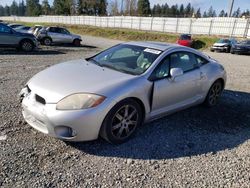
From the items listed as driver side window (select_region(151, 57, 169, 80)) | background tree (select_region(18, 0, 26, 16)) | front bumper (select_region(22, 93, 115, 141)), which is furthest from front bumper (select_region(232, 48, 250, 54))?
background tree (select_region(18, 0, 26, 16))

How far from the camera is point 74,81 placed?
3658 millimetres

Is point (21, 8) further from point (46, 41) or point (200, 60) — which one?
point (200, 60)

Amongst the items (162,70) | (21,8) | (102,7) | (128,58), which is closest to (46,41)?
(128,58)

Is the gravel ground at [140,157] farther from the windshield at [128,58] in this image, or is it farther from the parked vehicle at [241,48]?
the parked vehicle at [241,48]

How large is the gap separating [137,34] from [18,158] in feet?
115

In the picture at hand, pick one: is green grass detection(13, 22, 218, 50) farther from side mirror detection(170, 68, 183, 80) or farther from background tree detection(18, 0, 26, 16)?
background tree detection(18, 0, 26, 16)

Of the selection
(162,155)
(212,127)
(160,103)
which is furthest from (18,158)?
(212,127)

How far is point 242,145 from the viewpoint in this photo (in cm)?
410

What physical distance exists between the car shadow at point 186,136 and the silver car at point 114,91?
0.74 ft

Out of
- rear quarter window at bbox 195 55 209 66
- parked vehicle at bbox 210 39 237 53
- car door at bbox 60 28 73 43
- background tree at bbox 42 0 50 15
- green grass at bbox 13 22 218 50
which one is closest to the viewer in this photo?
rear quarter window at bbox 195 55 209 66

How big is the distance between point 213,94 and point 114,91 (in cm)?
301

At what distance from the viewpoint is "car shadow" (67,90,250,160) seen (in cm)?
362

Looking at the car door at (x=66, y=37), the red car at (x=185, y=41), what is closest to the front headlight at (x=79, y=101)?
the car door at (x=66, y=37)

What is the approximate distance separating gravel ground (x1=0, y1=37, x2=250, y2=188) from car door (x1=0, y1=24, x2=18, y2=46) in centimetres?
948
